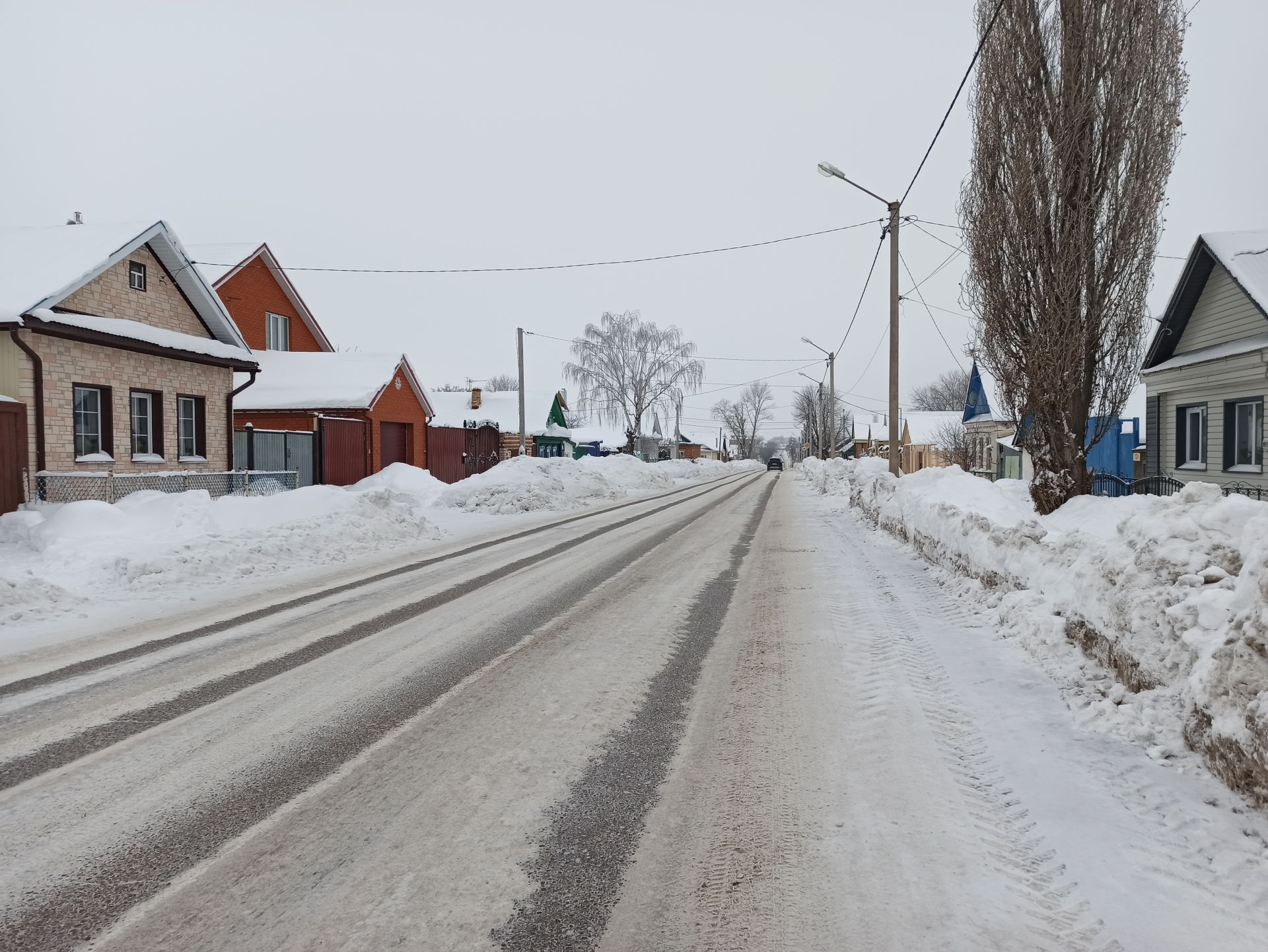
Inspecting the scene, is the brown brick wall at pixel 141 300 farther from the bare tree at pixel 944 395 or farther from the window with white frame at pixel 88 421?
the bare tree at pixel 944 395

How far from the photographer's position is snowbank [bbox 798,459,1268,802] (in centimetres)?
320

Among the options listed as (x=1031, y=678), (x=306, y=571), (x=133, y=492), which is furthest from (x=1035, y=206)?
(x=133, y=492)

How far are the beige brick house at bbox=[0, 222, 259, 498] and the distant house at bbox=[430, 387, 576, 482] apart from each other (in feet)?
44.8

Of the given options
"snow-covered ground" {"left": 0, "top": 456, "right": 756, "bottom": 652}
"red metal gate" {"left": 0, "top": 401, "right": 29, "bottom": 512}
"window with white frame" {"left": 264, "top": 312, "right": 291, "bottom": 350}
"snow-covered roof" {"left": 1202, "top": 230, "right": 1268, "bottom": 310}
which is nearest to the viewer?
"snow-covered ground" {"left": 0, "top": 456, "right": 756, "bottom": 652}

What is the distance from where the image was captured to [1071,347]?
966 centimetres

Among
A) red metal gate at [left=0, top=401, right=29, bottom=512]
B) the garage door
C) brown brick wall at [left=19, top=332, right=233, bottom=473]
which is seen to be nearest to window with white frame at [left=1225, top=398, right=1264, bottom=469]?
red metal gate at [left=0, top=401, right=29, bottom=512]

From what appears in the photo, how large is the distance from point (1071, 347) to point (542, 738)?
8.87 meters

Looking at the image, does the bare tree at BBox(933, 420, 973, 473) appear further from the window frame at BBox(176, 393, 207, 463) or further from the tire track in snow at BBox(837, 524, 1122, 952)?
the window frame at BBox(176, 393, 207, 463)

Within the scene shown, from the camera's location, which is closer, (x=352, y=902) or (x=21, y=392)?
(x=352, y=902)

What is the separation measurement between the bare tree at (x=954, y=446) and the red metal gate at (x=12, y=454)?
819 inches

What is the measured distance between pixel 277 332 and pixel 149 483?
13.6m

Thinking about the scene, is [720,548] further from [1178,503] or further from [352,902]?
[352,902]

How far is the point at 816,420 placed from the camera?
82562 mm

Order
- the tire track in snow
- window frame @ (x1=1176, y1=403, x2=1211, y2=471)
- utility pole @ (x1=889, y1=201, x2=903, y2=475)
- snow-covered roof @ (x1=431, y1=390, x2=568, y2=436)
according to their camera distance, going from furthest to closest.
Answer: snow-covered roof @ (x1=431, y1=390, x2=568, y2=436), utility pole @ (x1=889, y1=201, x2=903, y2=475), window frame @ (x1=1176, y1=403, x2=1211, y2=471), the tire track in snow
